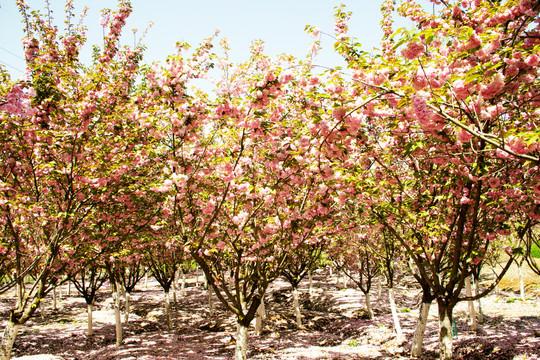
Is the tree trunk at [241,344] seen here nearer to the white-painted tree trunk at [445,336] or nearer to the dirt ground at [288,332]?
the white-painted tree trunk at [445,336]

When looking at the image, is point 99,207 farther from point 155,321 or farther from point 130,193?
point 155,321

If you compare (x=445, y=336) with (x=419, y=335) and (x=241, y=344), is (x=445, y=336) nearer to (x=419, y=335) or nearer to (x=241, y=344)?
(x=419, y=335)

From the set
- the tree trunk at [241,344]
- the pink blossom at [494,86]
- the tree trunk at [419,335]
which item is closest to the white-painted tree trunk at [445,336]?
the tree trunk at [419,335]

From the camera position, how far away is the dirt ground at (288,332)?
440 inches

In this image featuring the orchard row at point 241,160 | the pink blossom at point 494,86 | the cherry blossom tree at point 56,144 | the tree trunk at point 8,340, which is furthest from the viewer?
the tree trunk at point 8,340

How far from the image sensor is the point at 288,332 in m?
16.0

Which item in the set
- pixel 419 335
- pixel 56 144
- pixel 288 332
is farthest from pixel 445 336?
pixel 288 332

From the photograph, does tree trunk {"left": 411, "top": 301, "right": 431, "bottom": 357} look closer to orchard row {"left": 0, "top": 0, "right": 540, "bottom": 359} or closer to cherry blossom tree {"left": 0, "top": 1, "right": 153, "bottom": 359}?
orchard row {"left": 0, "top": 0, "right": 540, "bottom": 359}

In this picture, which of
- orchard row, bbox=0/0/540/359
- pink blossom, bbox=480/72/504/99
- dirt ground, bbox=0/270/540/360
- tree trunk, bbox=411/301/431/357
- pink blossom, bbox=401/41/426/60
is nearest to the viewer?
pink blossom, bbox=480/72/504/99

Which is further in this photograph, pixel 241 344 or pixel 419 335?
pixel 419 335

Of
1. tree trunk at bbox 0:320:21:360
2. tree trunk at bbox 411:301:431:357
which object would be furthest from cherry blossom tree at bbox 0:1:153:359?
tree trunk at bbox 411:301:431:357

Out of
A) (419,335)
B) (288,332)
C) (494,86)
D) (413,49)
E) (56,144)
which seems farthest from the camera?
(288,332)

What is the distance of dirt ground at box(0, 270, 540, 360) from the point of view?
36.7 feet

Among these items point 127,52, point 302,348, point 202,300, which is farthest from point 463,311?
point 127,52
